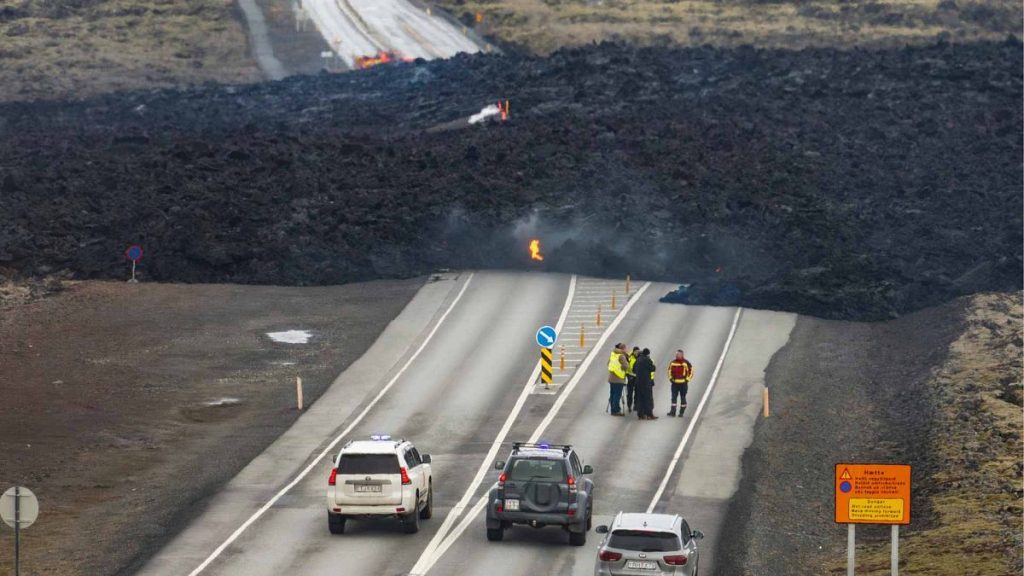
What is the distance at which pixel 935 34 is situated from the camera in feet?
393

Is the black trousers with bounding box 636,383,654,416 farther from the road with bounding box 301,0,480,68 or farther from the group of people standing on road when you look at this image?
the road with bounding box 301,0,480,68

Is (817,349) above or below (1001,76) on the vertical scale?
below

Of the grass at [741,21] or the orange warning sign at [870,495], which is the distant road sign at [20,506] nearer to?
the orange warning sign at [870,495]

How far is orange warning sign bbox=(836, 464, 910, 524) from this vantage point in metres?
28.2

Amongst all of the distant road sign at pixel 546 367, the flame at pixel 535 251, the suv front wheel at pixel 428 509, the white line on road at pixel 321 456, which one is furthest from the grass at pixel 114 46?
the suv front wheel at pixel 428 509

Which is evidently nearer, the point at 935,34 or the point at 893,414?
the point at 893,414

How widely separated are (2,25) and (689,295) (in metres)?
80.5

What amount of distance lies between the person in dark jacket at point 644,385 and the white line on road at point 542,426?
8.88ft

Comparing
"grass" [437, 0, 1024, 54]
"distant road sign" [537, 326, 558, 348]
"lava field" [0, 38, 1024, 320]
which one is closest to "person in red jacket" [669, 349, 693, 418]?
"distant road sign" [537, 326, 558, 348]

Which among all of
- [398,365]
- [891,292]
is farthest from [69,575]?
[891,292]

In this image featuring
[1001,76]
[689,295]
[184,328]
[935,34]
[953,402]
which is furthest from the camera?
[935,34]

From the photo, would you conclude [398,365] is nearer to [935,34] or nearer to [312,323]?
[312,323]

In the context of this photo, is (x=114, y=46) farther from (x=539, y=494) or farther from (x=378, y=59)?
(x=539, y=494)

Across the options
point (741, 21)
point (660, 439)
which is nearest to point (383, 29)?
point (741, 21)
